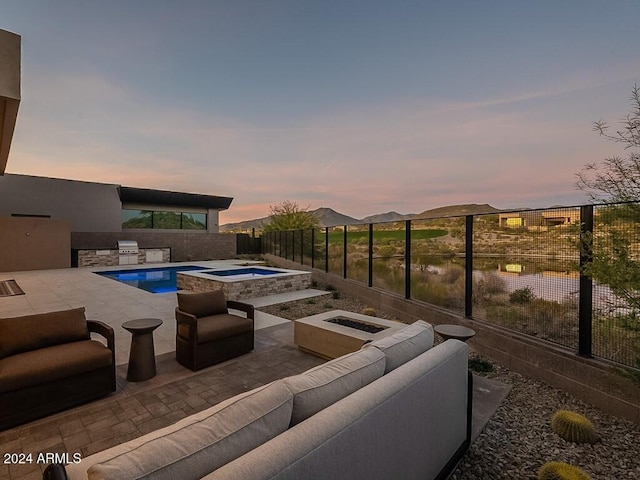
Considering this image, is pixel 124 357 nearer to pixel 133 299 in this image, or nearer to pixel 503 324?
pixel 133 299

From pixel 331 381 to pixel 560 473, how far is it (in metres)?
1.79

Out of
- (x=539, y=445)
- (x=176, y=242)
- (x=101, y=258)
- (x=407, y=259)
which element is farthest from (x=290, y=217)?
(x=539, y=445)

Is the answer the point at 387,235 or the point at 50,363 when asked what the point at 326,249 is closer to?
the point at 387,235

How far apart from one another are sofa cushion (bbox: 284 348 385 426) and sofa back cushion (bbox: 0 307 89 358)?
121 inches

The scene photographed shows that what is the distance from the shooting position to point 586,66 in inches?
211

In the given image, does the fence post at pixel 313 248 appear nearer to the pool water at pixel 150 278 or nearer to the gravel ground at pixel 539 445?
the pool water at pixel 150 278

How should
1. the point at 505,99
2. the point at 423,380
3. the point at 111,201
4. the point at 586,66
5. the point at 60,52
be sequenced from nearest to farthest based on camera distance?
1. the point at 423,380
2. the point at 586,66
3. the point at 505,99
4. the point at 60,52
5. the point at 111,201

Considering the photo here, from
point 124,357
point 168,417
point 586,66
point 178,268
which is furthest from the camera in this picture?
point 178,268

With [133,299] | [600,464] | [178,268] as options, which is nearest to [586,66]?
[600,464]

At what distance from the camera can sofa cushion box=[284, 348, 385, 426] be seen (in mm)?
1436

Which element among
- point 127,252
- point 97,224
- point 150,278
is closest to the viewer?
point 150,278

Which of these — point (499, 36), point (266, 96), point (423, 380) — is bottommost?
point (423, 380)

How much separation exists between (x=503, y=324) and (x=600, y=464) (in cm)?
211

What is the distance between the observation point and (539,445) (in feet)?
8.43
